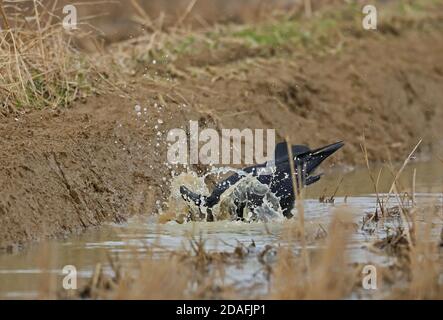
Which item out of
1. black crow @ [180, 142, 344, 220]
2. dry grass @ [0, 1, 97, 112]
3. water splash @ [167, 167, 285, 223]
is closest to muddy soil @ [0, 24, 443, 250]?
dry grass @ [0, 1, 97, 112]

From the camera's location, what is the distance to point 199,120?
9.78 meters

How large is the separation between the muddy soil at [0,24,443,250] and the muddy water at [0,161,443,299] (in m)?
0.32

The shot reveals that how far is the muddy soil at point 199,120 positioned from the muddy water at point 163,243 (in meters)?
0.32

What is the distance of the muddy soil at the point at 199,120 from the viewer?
25.9 feet

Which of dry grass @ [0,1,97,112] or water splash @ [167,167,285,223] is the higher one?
dry grass @ [0,1,97,112]

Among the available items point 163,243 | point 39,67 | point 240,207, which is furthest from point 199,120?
point 163,243

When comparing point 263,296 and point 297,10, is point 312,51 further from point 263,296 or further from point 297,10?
point 263,296

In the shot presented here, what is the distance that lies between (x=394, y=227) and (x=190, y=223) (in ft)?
4.98

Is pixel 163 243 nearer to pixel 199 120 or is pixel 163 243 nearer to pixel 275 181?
pixel 275 181

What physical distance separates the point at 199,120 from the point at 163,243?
2.62m

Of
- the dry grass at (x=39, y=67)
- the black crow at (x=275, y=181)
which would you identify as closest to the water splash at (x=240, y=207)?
the black crow at (x=275, y=181)

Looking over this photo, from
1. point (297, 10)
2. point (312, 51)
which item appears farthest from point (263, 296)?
point (297, 10)

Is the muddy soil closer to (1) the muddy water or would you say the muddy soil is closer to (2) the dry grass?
(2) the dry grass

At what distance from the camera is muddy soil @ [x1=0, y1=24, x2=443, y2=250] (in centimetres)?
790
